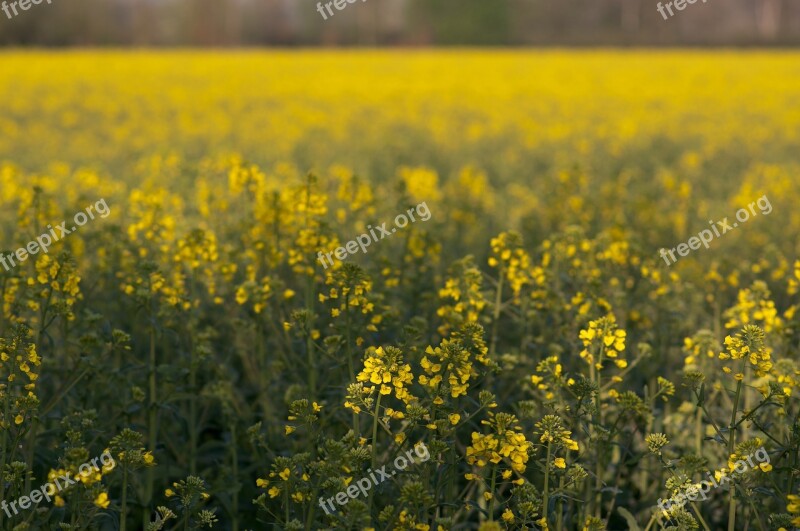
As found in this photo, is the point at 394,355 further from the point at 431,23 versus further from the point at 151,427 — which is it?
the point at 431,23

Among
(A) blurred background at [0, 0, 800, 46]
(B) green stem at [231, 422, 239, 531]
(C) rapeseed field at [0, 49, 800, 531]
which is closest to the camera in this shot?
(C) rapeseed field at [0, 49, 800, 531]

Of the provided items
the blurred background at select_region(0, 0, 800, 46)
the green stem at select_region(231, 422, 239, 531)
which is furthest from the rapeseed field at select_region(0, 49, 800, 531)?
the blurred background at select_region(0, 0, 800, 46)

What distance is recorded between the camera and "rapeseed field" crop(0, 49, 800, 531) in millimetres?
2611

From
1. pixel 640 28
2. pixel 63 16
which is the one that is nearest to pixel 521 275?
pixel 63 16

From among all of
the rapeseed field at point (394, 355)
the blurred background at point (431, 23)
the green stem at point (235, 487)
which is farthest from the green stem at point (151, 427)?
the blurred background at point (431, 23)

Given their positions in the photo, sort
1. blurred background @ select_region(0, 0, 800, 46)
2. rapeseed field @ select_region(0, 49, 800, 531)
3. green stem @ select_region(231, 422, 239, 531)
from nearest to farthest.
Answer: rapeseed field @ select_region(0, 49, 800, 531) < green stem @ select_region(231, 422, 239, 531) < blurred background @ select_region(0, 0, 800, 46)

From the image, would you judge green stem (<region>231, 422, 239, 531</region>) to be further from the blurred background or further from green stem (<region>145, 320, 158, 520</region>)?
the blurred background

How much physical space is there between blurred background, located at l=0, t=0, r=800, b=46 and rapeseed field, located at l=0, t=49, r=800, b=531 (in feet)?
137

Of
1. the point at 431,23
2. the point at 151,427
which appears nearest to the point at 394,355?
the point at 151,427

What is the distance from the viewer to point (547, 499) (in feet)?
8.50

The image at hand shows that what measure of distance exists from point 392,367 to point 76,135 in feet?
41.3

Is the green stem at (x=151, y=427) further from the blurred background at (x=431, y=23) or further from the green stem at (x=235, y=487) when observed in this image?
the blurred background at (x=431, y=23)

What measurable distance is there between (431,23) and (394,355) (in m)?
60.2

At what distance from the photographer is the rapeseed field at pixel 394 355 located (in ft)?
8.57
